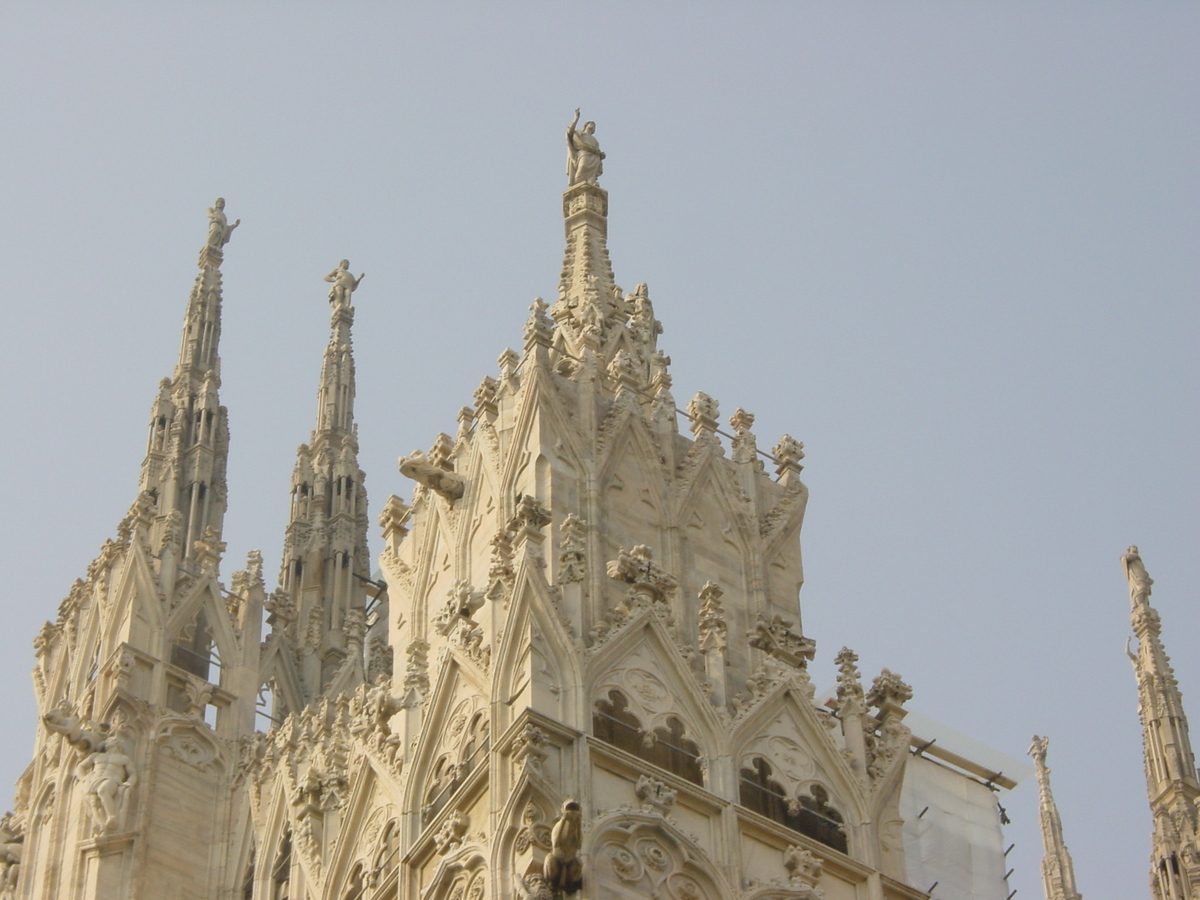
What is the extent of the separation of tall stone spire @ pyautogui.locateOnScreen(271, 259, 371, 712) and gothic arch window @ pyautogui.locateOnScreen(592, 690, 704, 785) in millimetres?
14632

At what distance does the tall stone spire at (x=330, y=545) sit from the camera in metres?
49.8

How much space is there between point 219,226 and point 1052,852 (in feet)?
77.4

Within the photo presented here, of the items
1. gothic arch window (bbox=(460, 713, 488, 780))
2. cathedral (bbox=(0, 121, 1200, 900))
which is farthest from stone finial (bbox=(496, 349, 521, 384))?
gothic arch window (bbox=(460, 713, 488, 780))

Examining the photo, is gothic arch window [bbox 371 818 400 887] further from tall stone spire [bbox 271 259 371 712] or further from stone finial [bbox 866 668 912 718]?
tall stone spire [bbox 271 259 371 712]

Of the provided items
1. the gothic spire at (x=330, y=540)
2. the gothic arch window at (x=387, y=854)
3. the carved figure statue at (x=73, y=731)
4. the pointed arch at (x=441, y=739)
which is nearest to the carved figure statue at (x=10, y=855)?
the carved figure statue at (x=73, y=731)

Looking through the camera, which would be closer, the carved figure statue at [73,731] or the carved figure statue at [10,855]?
the carved figure statue at [73,731]

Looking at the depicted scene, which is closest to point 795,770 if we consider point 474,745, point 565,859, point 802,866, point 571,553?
point 802,866

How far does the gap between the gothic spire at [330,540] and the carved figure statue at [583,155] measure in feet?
31.1

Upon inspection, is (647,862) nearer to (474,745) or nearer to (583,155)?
(474,745)

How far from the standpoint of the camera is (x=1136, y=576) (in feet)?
188

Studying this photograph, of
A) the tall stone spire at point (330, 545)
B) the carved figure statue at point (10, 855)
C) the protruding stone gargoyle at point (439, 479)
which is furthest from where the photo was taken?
the tall stone spire at point (330, 545)

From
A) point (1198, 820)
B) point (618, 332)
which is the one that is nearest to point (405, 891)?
point (618, 332)

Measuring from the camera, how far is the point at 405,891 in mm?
33594

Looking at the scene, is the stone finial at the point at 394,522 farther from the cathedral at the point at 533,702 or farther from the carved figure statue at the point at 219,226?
the carved figure statue at the point at 219,226
